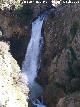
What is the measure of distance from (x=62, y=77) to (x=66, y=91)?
82.0 inches

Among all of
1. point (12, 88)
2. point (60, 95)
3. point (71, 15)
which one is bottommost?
point (60, 95)

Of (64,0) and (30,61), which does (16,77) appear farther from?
(64,0)

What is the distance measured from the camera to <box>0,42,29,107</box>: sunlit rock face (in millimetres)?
21636

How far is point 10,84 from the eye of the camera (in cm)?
2386

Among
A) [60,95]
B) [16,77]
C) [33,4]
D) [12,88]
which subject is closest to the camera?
[12,88]

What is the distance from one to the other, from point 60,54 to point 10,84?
14.8 meters

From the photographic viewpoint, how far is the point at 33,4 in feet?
152

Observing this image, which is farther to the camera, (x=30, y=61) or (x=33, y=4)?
(x=33, y=4)

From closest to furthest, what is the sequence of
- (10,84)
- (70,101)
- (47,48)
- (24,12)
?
(10,84)
(70,101)
(47,48)
(24,12)

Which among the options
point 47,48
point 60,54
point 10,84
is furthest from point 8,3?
point 10,84

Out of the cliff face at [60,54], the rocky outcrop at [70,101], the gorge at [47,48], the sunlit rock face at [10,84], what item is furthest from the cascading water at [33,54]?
the sunlit rock face at [10,84]

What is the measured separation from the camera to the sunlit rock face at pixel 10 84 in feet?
71.0

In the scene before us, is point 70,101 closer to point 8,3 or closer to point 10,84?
point 10,84

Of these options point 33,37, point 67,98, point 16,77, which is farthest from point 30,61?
point 16,77
